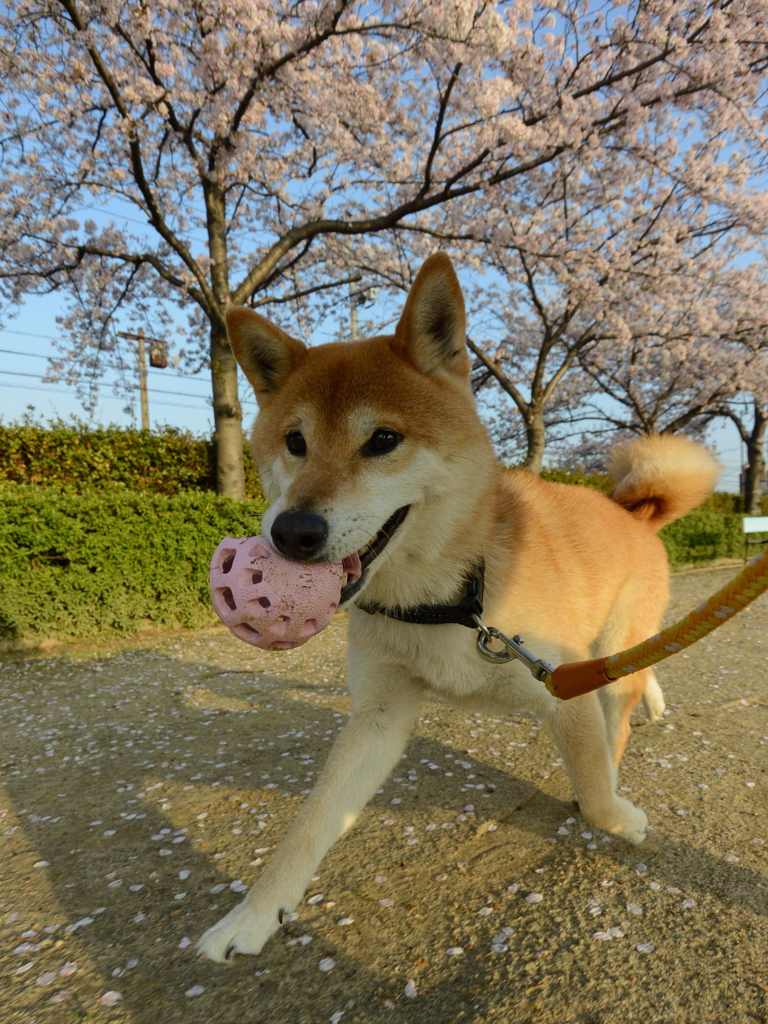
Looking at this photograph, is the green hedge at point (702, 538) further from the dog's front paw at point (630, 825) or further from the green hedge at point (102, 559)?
the dog's front paw at point (630, 825)

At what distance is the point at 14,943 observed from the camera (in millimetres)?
2041

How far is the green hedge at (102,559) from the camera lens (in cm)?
584

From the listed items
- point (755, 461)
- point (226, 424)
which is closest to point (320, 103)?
point (226, 424)

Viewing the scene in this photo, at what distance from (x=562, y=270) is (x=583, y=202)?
3.73 meters

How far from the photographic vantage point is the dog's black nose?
1629mm

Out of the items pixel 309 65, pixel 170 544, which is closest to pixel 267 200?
pixel 309 65

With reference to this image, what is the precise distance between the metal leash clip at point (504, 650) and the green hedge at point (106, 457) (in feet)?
22.3

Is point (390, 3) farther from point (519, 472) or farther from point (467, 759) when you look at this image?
point (467, 759)

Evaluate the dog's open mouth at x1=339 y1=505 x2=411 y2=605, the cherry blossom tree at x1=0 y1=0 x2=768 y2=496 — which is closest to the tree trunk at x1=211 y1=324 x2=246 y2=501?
the cherry blossom tree at x1=0 y1=0 x2=768 y2=496

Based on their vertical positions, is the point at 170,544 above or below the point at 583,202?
below

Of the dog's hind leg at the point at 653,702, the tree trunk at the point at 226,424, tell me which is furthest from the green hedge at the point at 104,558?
the dog's hind leg at the point at 653,702

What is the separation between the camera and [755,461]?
20.7 m

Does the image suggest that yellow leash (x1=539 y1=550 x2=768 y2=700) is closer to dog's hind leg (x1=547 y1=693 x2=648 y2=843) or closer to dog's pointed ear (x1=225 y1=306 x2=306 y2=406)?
dog's hind leg (x1=547 y1=693 x2=648 y2=843)

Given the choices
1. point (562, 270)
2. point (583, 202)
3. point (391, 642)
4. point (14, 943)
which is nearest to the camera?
point (14, 943)
